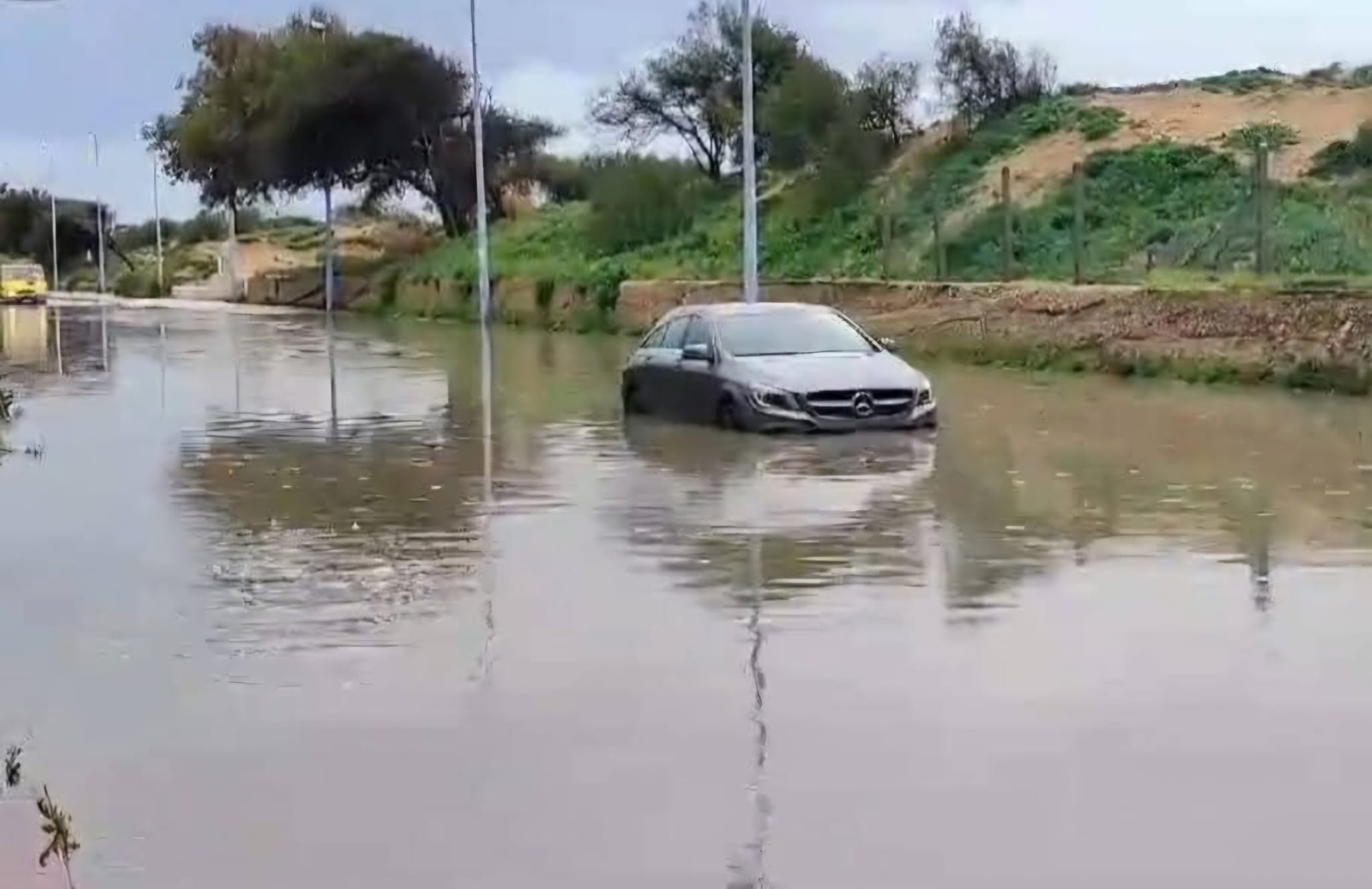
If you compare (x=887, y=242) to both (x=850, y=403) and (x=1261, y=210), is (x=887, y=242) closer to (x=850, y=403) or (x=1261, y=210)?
(x=1261, y=210)

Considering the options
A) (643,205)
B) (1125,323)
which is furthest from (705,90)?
(1125,323)

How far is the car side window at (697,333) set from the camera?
2189 cm

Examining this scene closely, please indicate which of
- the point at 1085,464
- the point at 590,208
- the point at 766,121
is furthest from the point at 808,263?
the point at 1085,464

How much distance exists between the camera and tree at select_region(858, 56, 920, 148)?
54.6m

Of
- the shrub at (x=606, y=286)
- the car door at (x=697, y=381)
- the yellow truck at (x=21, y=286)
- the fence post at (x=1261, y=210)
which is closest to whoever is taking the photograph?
the car door at (x=697, y=381)

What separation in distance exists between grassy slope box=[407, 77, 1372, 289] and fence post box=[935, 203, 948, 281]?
42 centimetres

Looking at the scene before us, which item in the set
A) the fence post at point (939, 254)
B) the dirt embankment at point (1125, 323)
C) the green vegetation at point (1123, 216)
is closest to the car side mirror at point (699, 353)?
the dirt embankment at point (1125, 323)

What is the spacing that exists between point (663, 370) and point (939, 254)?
13.9 metres

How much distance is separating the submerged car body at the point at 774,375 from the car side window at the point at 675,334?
0.05 feet

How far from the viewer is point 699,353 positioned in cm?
2170

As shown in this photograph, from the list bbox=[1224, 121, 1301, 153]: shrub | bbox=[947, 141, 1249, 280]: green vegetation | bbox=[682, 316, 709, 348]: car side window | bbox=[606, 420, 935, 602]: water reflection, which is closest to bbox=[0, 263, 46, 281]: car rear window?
bbox=[947, 141, 1249, 280]: green vegetation

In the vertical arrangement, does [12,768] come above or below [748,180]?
below

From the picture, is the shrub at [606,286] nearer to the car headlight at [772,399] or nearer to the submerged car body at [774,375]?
the submerged car body at [774,375]

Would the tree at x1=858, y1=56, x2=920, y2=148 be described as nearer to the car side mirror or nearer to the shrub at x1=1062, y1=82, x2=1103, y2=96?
the shrub at x1=1062, y1=82, x2=1103, y2=96
